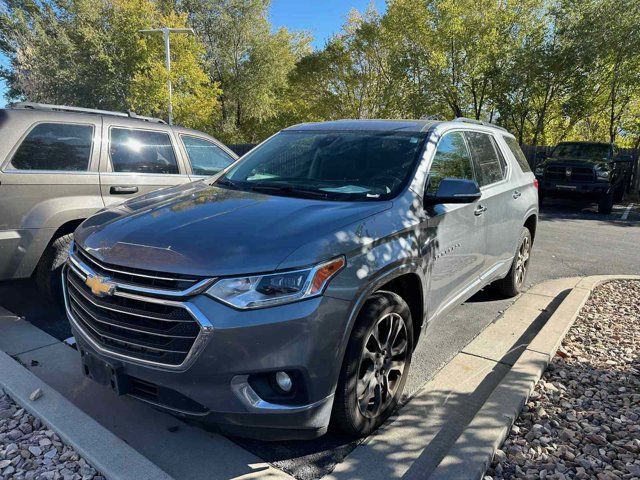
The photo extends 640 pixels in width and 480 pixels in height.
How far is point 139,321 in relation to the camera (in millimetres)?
2352

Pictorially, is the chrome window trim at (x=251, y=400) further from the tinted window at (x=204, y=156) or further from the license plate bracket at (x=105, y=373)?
the tinted window at (x=204, y=156)

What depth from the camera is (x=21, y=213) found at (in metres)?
4.01

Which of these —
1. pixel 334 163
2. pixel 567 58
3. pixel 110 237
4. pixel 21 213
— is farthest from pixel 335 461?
pixel 567 58

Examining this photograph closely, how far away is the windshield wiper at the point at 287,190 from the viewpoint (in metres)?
3.13

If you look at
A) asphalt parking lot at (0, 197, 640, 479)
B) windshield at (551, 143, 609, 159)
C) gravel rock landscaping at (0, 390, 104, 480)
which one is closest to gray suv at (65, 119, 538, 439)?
asphalt parking lot at (0, 197, 640, 479)

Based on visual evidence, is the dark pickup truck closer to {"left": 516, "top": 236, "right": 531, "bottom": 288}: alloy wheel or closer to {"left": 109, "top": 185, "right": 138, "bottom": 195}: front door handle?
{"left": 516, "top": 236, "right": 531, "bottom": 288}: alloy wheel

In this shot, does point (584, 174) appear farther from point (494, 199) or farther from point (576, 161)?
point (494, 199)

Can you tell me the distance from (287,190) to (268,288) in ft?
3.84

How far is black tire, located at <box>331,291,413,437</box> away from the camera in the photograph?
251 cm

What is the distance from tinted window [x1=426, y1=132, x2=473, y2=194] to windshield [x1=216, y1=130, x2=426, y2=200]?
0.60 ft

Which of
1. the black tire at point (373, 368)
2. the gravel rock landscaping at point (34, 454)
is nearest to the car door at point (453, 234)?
the black tire at point (373, 368)

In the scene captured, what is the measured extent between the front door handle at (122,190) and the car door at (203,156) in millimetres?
878

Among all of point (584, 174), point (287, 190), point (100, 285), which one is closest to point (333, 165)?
point (287, 190)

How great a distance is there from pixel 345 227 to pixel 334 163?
114cm
